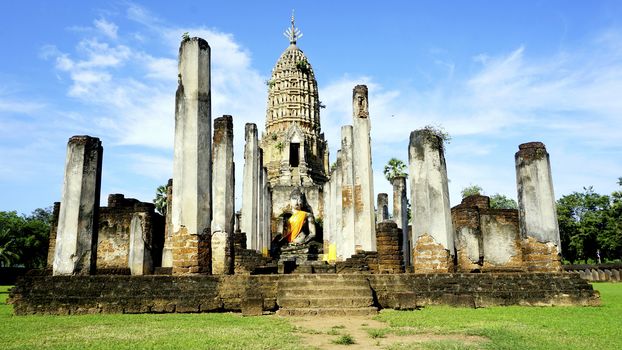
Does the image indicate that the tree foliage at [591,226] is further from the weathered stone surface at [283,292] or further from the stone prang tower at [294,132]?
the weathered stone surface at [283,292]

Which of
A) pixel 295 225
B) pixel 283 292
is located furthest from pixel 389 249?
pixel 295 225

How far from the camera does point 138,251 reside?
16625 mm

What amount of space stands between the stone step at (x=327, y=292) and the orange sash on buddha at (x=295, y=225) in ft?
53.8

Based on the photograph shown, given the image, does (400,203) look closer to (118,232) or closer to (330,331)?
(118,232)

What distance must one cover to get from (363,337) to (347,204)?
10.4 m

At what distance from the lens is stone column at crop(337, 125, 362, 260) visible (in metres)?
16.3

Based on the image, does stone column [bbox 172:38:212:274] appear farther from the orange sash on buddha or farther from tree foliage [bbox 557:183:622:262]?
tree foliage [bbox 557:183:622:262]

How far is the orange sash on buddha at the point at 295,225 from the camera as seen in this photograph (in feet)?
84.5

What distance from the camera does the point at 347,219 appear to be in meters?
16.3

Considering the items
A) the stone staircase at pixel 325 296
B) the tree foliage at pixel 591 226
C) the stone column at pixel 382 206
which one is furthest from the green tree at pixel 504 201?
the stone staircase at pixel 325 296

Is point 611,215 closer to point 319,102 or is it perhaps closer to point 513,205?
point 319,102

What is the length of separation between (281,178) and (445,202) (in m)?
24.7

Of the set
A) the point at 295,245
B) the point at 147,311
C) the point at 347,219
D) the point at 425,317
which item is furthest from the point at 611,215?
the point at 147,311

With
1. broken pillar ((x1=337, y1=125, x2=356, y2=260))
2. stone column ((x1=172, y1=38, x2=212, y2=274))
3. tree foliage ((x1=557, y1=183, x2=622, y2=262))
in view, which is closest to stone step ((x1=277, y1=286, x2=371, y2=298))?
stone column ((x1=172, y1=38, x2=212, y2=274))
